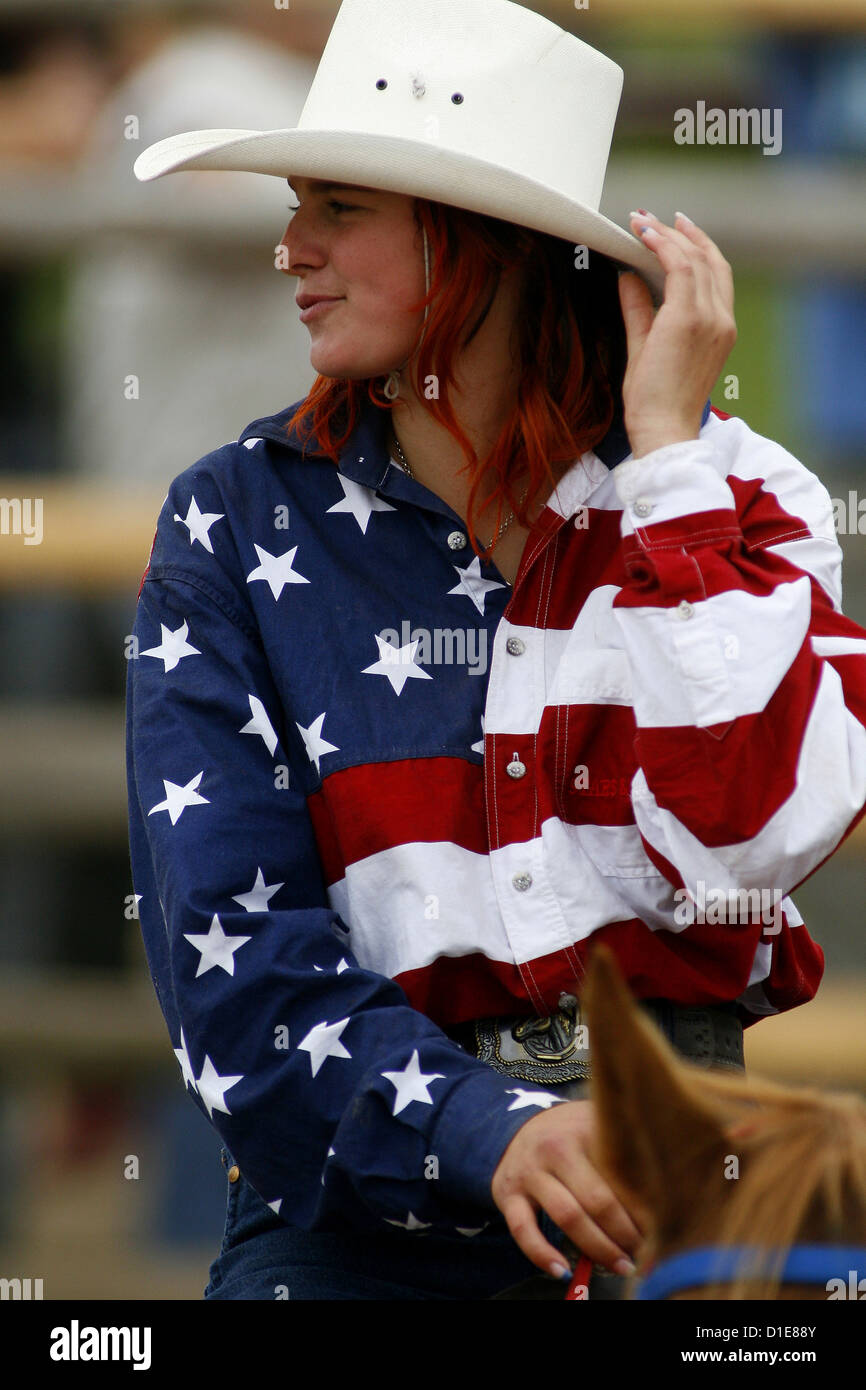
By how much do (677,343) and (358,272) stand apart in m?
0.31

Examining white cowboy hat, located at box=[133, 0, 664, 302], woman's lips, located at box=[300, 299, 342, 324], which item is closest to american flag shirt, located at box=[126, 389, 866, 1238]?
woman's lips, located at box=[300, 299, 342, 324]

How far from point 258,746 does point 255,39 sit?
6.65 feet

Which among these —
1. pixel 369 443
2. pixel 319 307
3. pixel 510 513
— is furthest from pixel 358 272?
pixel 510 513

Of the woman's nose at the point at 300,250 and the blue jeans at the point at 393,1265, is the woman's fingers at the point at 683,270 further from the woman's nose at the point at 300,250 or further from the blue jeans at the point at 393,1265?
the blue jeans at the point at 393,1265

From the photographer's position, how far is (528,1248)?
1.38m

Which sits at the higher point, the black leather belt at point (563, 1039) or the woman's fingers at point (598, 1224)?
the black leather belt at point (563, 1039)

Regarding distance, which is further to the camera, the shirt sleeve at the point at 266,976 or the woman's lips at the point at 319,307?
the woman's lips at the point at 319,307

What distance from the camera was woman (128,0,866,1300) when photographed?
4.98ft

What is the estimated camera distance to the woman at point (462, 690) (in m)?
1.52

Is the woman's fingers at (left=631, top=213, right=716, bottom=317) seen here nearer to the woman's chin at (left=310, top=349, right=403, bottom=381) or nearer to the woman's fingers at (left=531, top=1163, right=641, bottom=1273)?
the woman's chin at (left=310, top=349, right=403, bottom=381)

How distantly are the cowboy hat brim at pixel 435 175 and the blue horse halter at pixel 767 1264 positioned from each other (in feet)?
2.93

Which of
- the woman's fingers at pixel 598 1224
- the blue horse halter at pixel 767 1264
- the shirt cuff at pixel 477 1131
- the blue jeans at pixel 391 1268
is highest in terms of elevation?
the shirt cuff at pixel 477 1131

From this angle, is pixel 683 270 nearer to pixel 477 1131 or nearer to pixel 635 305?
pixel 635 305

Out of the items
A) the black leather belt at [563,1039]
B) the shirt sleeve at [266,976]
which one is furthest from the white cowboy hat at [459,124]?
the black leather belt at [563,1039]
